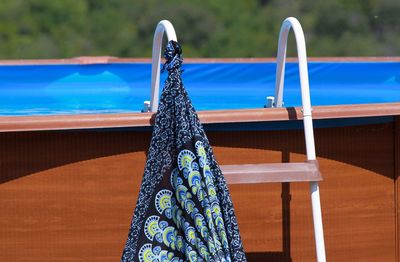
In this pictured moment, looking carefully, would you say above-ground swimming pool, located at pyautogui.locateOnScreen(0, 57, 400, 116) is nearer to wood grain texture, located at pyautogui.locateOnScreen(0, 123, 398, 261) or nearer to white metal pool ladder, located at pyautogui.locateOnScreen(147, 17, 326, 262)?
wood grain texture, located at pyautogui.locateOnScreen(0, 123, 398, 261)

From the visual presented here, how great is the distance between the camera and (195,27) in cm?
1576

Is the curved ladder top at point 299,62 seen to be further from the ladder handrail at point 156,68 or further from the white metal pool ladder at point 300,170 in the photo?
the ladder handrail at point 156,68

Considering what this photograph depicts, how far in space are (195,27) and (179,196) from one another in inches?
486

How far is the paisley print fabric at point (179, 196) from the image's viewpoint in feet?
11.5

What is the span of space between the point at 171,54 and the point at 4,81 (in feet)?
11.7

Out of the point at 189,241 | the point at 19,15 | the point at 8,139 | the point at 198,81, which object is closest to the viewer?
the point at 189,241

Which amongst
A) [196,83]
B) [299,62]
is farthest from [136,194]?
[196,83]

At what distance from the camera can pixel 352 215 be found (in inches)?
164

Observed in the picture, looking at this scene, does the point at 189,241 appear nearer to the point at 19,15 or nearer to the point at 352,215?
the point at 352,215

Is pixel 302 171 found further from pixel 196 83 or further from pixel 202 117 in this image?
pixel 196 83

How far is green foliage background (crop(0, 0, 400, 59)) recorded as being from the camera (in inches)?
602

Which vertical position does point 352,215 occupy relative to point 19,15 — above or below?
below

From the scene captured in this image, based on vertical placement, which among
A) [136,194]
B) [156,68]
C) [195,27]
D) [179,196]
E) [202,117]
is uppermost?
[195,27]

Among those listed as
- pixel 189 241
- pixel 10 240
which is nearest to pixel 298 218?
pixel 189 241
